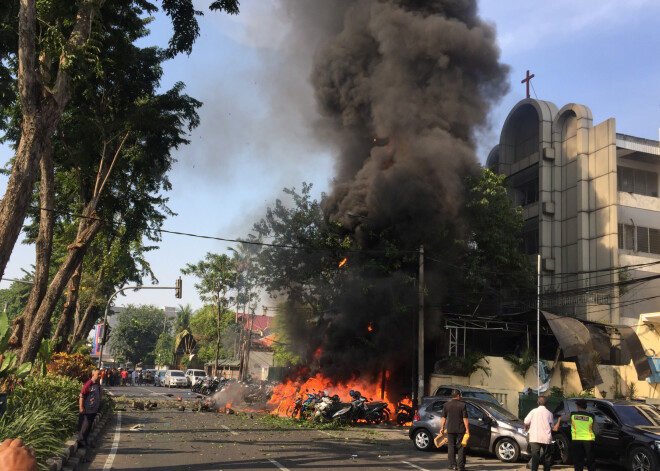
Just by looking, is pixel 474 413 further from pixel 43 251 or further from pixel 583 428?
pixel 43 251

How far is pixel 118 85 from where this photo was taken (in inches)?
752

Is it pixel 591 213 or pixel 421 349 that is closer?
pixel 421 349

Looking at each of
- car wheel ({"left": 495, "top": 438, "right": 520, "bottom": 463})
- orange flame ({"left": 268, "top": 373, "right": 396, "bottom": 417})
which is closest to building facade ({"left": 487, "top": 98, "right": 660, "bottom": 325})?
orange flame ({"left": 268, "top": 373, "right": 396, "bottom": 417})

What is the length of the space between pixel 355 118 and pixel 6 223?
22.6 metres

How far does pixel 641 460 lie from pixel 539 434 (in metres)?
2.22

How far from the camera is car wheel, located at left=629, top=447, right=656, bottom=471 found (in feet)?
34.6

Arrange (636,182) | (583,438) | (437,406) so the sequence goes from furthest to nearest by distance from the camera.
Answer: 1. (636,182)
2. (437,406)
3. (583,438)

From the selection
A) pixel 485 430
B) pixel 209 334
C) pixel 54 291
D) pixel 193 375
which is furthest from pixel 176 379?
pixel 485 430

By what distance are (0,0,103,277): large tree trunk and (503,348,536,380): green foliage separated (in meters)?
21.1

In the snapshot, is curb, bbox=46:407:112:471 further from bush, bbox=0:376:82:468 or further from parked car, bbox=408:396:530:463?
parked car, bbox=408:396:530:463

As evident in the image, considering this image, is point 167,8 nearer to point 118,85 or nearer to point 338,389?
point 118,85

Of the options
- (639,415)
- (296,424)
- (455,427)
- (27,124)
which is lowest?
(296,424)

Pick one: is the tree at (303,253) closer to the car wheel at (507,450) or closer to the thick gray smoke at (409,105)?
the thick gray smoke at (409,105)

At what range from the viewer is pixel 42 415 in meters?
8.77
